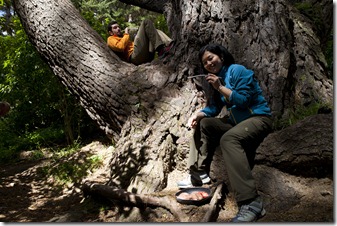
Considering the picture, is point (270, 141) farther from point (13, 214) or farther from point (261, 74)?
point (13, 214)

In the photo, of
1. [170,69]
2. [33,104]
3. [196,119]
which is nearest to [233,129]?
[196,119]

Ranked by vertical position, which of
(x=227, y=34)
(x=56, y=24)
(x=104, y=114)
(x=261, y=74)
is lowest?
(x=104, y=114)

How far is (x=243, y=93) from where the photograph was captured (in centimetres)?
357

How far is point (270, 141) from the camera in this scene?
373 centimetres

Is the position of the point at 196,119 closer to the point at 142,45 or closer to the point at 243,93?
the point at 243,93

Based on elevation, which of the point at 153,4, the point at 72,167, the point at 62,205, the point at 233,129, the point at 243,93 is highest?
the point at 153,4

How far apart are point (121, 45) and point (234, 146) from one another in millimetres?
3456

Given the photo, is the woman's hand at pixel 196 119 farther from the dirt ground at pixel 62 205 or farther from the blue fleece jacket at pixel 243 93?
the dirt ground at pixel 62 205

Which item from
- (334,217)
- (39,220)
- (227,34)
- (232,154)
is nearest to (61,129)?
(39,220)

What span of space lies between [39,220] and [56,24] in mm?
3143

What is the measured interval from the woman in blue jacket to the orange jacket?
244 cm

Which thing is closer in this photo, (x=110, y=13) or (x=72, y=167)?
(x=72, y=167)

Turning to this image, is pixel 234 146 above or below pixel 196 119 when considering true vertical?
below

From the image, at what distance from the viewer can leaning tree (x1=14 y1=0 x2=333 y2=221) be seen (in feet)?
14.4
